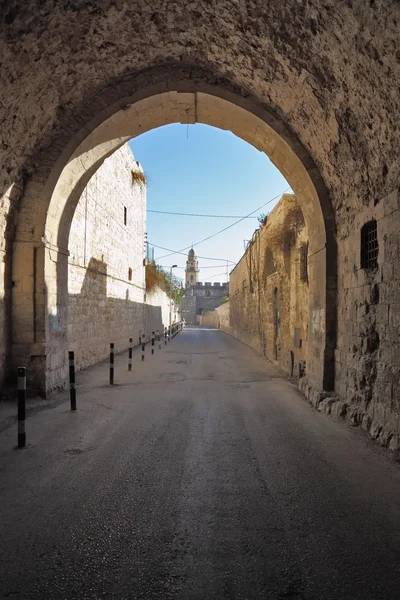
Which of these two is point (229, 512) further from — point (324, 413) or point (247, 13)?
point (247, 13)

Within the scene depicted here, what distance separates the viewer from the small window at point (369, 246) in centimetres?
503

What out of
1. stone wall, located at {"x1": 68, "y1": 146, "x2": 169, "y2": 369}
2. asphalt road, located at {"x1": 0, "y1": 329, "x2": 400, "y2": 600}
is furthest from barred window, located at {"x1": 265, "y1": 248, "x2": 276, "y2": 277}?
asphalt road, located at {"x1": 0, "y1": 329, "x2": 400, "y2": 600}

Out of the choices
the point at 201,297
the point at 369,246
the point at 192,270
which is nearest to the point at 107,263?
the point at 369,246

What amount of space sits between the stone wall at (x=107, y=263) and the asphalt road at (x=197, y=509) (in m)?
4.79

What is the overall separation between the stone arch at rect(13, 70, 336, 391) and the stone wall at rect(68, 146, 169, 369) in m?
2.33

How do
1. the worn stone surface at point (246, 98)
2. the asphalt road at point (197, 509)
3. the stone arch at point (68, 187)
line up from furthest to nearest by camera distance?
the stone arch at point (68, 187)
the worn stone surface at point (246, 98)
the asphalt road at point (197, 509)

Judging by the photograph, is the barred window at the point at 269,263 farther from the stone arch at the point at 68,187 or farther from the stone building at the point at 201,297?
the stone building at the point at 201,297

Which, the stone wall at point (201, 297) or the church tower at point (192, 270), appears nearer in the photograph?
the stone wall at point (201, 297)

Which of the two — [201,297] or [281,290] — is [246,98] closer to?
[281,290]

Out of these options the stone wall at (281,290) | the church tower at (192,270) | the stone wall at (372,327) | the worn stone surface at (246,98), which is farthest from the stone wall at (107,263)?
the church tower at (192,270)

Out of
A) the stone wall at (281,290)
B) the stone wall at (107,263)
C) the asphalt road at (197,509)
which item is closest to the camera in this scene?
the asphalt road at (197,509)

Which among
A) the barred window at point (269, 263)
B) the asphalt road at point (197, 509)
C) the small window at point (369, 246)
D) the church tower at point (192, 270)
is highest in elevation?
the church tower at point (192, 270)

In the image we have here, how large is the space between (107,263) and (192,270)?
240ft

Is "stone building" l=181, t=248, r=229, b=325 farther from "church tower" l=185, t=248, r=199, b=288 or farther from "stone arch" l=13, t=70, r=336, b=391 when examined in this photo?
"stone arch" l=13, t=70, r=336, b=391
